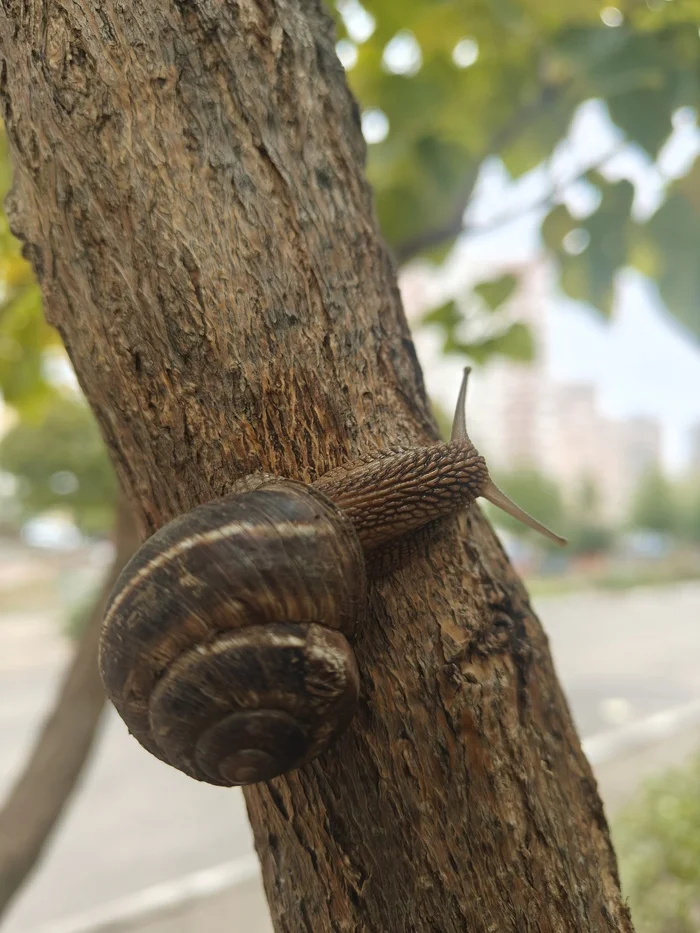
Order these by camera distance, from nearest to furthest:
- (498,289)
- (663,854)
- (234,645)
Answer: (234,645) → (498,289) → (663,854)

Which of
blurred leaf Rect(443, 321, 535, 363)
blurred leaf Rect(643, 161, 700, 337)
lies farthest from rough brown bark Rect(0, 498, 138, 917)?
blurred leaf Rect(643, 161, 700, 337)

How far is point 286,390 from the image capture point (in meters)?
0.81

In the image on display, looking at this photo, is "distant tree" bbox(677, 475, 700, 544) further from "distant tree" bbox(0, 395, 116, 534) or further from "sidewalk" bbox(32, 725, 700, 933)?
"distant tree" bbox(0, 395, 116, 534)

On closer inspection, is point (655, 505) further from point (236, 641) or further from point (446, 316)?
point (236, 641)

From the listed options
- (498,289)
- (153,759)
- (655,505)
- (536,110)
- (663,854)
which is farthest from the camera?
(655,505)

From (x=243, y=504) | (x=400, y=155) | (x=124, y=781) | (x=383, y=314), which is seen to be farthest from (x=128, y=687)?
(x=124, y=781)

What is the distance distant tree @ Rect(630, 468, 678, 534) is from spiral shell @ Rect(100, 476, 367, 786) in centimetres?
555

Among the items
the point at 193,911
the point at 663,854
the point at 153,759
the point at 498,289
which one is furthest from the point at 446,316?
the point at 153,759

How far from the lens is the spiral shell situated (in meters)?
0.73

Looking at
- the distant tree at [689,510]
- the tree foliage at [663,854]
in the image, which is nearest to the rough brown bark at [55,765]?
the tree foliage at [663,854]

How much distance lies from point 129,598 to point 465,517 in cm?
42

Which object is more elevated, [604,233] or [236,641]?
[604,233]

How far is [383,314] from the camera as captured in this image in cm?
88

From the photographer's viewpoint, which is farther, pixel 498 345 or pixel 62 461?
pixel 62 461
